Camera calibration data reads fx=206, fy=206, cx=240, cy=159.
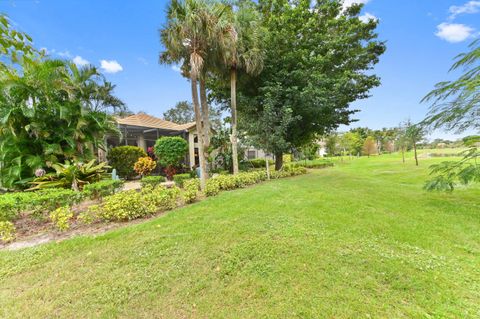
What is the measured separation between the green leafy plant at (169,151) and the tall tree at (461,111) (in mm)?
11253

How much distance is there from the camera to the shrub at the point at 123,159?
12.8 metres

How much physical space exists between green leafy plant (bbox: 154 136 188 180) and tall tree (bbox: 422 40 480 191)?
11253 millimetres

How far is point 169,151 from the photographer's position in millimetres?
12383

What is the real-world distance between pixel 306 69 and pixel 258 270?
436 inches

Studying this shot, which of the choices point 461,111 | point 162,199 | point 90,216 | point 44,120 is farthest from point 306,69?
point 44,120

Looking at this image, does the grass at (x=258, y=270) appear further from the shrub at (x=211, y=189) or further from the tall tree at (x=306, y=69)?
the tall tree at (x=306, y=69)

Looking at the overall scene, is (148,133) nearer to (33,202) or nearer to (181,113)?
(33,202)

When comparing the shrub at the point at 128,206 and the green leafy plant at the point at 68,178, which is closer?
the shrub at the point at 128,206

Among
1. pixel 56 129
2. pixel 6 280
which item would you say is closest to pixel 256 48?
pixel 56 129

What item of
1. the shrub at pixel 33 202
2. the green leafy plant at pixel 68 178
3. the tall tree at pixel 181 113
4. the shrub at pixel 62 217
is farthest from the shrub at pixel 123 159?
the tall tree at pixel 181 113

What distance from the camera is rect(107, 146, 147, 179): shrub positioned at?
1280 centimetres

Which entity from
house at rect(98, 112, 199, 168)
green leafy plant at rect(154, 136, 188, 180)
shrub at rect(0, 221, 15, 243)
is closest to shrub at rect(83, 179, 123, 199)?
shrub at rect(0, 221, 15, 243)

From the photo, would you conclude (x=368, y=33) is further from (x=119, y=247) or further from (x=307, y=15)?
(x=119, y=247)

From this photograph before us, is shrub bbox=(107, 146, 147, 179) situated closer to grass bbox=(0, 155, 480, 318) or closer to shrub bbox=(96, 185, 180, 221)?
shrub bbox=(96, 185, 180, 221)
